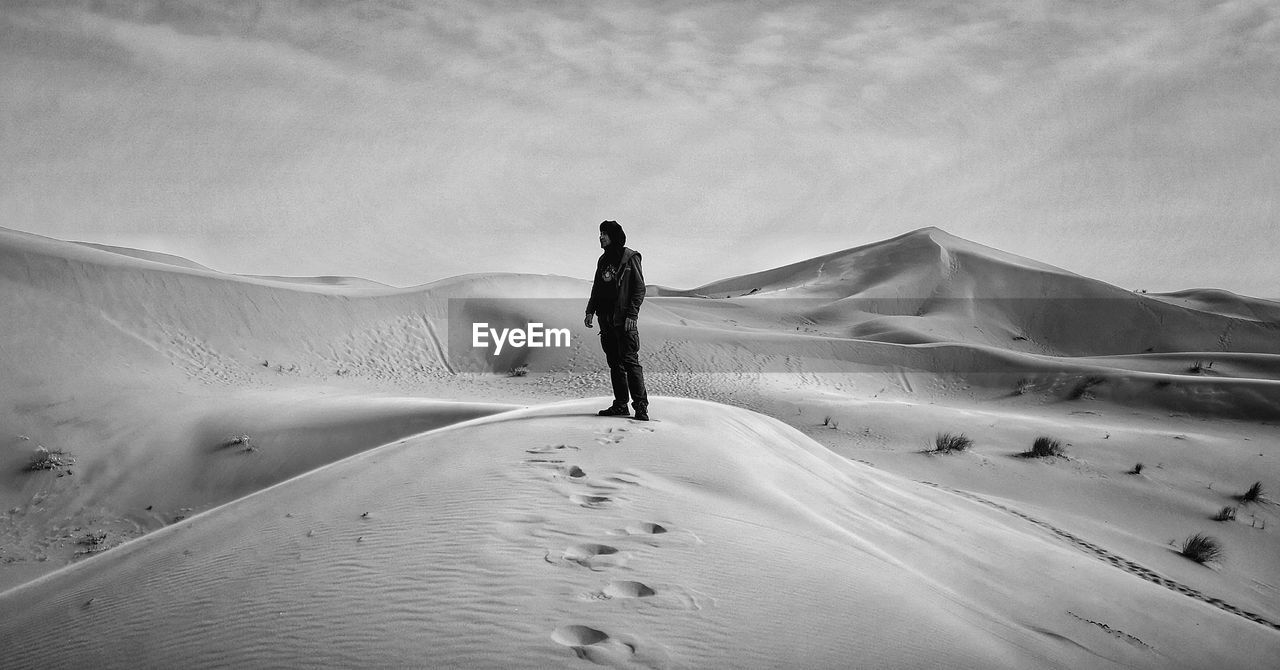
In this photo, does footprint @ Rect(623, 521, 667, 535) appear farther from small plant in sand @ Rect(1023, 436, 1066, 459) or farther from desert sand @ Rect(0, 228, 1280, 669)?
small plant in sand @ Rect(1023, 436, 1066, 459)

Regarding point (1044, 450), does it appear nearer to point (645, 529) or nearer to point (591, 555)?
point (645, 529)

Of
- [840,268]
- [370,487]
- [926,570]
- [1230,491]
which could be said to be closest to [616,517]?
[370,487]

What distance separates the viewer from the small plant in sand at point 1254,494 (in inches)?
382

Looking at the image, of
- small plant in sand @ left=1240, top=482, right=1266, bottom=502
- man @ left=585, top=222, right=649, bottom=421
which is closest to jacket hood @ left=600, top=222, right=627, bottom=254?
man @ left=585, top=222, right=649, bottom=421

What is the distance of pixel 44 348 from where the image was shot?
13.8 m

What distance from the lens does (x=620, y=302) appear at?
6.38 metres

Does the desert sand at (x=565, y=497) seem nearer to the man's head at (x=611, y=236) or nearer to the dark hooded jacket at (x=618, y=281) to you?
the dark hooded jacket at (x=618, y=281)

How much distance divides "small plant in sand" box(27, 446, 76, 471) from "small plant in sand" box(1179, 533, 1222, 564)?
1512 cm

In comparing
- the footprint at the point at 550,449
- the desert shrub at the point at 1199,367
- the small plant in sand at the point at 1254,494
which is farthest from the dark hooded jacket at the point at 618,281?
the desert shrub at the point at 1199,367

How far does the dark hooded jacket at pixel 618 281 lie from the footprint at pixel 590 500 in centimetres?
278

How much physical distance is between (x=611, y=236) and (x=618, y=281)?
0.47 meters

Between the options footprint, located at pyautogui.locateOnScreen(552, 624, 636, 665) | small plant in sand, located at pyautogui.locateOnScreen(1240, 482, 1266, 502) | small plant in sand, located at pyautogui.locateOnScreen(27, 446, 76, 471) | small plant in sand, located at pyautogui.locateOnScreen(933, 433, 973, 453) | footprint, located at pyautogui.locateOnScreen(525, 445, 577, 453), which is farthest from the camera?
small plant in sand, located at pyautogui.locateOnScreen(933, 433, 973, 453)

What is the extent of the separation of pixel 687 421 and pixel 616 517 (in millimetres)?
3342

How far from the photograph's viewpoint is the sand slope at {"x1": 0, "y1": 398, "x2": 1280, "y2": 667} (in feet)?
7.39
